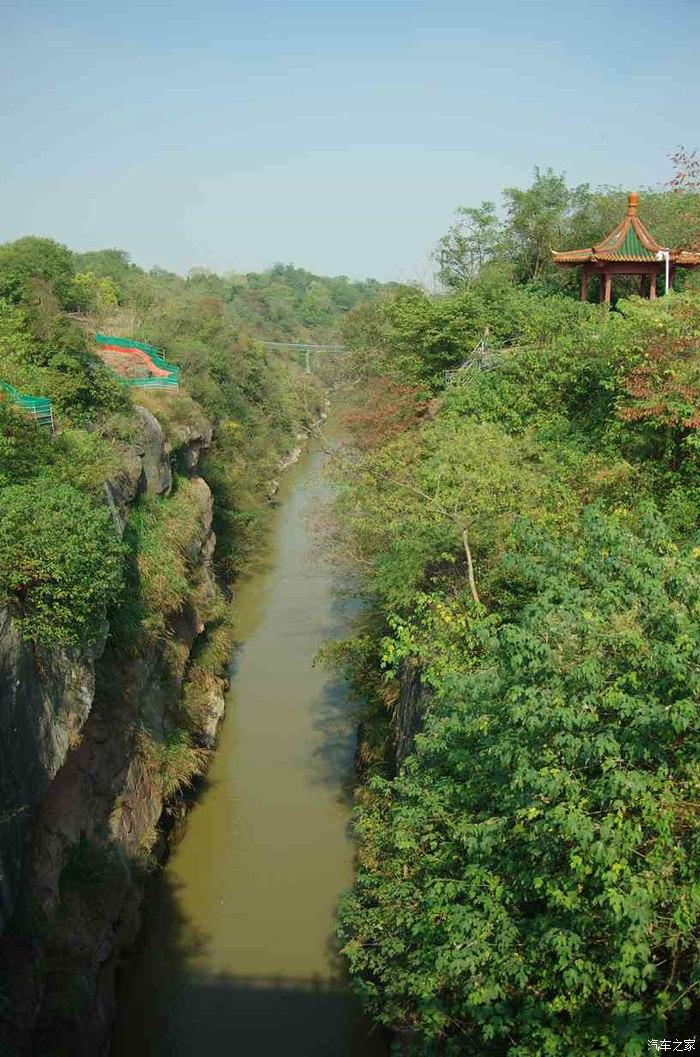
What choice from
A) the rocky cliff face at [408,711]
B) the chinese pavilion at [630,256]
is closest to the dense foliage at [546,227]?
the chinese pavilion at [630,256]

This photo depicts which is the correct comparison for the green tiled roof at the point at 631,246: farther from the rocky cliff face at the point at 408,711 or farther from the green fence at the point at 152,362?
the rocky cliff face at the point at 408,711

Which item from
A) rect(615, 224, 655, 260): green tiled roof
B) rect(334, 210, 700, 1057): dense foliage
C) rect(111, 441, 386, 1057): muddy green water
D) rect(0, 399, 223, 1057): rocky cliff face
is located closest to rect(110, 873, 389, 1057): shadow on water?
rect(111, 441, 386, 1057): muddy green water

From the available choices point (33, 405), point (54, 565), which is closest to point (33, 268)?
point (33, 405)

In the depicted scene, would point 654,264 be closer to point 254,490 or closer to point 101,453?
point 101,453

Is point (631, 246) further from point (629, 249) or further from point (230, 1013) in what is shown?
point (230, 1013)

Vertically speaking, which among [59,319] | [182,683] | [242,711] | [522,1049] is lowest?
[242,711]

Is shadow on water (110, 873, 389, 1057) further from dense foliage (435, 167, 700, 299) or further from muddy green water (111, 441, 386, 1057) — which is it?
dense foliage (435, 167, 700, 299)

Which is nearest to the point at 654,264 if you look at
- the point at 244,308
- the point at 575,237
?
the point at 575,237
